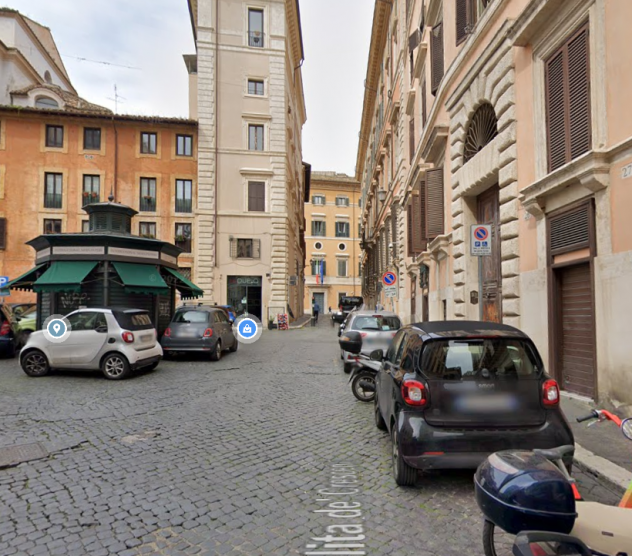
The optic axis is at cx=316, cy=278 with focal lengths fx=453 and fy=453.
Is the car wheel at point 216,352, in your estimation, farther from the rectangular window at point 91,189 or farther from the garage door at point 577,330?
the rectangular window at point 91,189

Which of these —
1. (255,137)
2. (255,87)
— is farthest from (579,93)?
(255,87)

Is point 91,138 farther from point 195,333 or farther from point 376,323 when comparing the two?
point 376,323

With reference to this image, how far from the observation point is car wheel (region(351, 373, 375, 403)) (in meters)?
7.89

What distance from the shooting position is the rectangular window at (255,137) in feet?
105

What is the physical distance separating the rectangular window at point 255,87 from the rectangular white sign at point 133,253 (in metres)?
20.8

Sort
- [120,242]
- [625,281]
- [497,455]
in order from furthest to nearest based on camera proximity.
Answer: [120,242] → [625,281] → [497,455]

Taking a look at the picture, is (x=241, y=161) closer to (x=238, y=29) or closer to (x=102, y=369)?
(x=238, y=29)

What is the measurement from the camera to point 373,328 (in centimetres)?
1070

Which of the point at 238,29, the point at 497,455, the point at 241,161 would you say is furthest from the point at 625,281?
the point at 238,29

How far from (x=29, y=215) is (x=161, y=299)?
20.0 m

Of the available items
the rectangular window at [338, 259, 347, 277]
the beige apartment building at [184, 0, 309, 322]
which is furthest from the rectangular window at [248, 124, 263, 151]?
the rectangular window at [338, 259, 347, 277]

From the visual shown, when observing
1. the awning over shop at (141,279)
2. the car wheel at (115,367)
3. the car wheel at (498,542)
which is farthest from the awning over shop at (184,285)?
the car wheel at (498,542)

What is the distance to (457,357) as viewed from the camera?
406 cm

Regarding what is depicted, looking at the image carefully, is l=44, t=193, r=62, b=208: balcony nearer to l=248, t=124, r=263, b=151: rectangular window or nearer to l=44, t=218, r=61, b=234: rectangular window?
l=44, t=218, r=61, b=234: rectangular window
